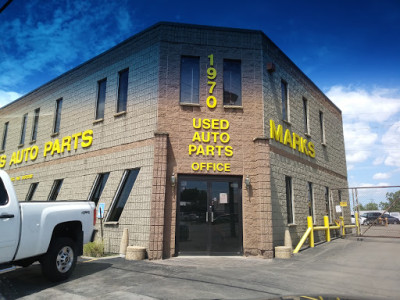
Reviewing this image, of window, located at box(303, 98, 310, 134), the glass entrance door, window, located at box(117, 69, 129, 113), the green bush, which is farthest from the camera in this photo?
window, located at box(303, 98, 310, 134)

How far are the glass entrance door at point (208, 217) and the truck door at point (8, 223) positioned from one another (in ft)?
18.3

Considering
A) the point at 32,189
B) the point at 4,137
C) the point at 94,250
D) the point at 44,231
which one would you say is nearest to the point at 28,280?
the point at 44,231

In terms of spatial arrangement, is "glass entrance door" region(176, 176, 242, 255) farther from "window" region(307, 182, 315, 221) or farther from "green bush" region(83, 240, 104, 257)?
"window" region(307, 182, 315, 221)

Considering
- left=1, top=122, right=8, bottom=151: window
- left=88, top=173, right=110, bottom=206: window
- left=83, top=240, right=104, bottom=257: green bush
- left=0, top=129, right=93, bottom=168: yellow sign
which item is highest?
left=1, top=122, right=8, bottom=151: window

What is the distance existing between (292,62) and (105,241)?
12179mm

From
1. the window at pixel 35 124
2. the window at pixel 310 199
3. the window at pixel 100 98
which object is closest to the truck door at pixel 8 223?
the window at pixel 100 98

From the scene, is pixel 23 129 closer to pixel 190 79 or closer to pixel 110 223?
pixel 110 223

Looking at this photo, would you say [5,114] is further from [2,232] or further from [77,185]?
[2,232]

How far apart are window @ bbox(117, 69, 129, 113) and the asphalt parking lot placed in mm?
6337

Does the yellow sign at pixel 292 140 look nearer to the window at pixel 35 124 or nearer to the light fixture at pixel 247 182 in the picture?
the light fixture at pixel 247 182

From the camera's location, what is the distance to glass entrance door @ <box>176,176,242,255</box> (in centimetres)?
1051

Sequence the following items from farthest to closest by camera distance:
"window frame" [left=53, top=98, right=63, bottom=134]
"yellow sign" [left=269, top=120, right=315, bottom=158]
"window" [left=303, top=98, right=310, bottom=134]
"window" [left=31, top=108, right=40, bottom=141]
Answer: "window" [left=31, top=108, right=40, bottom=141] → "window" [left=303, top=98, right=310, bottom=134] → "window frame" [left=53, top=98, right=63, bottom=134] → "yellow sign" [left=269, top=120, right=315, bottom=158]

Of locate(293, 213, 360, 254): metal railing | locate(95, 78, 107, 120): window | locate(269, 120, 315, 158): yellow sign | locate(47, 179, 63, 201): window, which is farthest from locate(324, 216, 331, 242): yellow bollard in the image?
locate(47, 179, 63, 201): window

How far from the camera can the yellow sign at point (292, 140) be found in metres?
12.5
